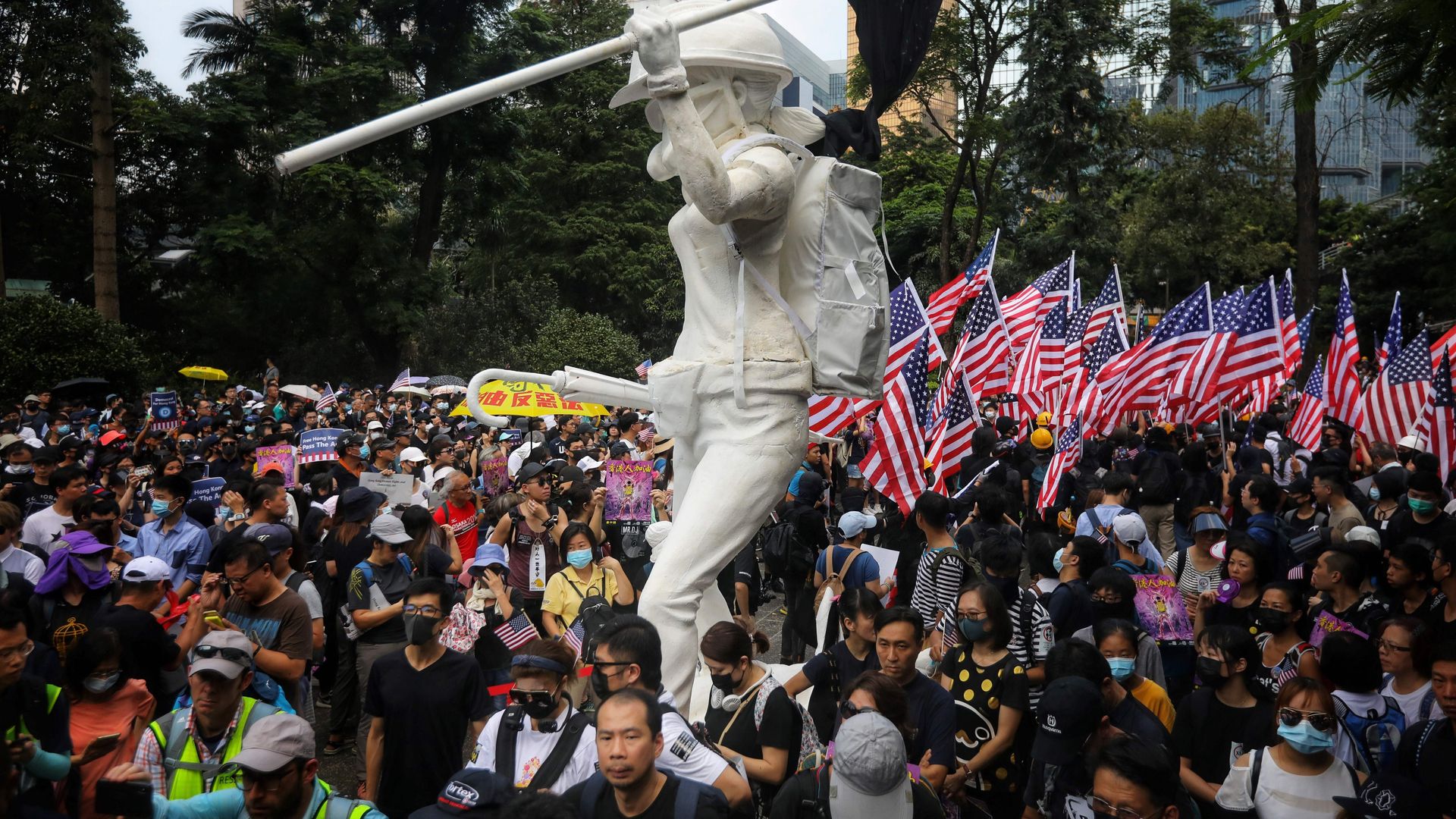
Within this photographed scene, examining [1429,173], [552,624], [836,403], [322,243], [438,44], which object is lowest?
[552,624]

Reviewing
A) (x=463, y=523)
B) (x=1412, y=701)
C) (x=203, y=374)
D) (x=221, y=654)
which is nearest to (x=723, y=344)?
(x=221, y=654)

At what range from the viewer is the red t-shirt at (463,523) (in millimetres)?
10164

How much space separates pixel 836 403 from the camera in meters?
10.9

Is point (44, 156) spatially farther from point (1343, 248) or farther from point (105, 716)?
point (1343, 248)

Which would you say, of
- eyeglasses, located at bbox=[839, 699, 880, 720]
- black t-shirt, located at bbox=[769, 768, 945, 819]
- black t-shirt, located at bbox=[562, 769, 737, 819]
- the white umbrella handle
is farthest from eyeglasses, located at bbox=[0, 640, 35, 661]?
eyeglasses, located at bbox=[839, 699, 880, 720]

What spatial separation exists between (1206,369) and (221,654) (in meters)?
11.6

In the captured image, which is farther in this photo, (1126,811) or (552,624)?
(552,624)

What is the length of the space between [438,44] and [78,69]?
916 cm

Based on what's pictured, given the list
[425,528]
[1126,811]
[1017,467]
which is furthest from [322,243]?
[1126,811]

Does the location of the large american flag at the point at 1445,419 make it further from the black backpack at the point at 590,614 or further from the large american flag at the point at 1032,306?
the black backpack at the point at 590,614

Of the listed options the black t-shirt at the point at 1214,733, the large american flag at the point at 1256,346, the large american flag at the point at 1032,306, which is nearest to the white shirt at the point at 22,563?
the black t-shirt at the point at 1214,733

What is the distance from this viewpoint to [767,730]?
503 cm

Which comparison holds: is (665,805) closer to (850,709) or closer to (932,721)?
(850,709)

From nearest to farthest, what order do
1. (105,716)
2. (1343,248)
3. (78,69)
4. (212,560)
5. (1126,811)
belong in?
(1126,811) → (105,716) → (212,560) → (78,69) → (1343,248)
